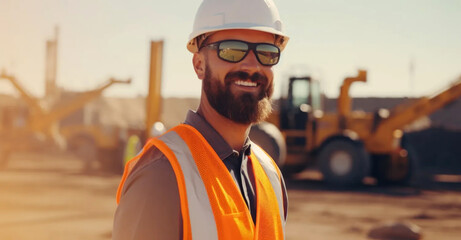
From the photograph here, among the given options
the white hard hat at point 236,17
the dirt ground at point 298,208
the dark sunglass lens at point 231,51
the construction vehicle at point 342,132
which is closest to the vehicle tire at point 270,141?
the construction vehicle at point 342,132

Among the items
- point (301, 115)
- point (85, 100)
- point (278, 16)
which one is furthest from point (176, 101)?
point (278, 16)

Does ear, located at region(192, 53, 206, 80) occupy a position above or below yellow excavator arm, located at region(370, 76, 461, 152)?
above

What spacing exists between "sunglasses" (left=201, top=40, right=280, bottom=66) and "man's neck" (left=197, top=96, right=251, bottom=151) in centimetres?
17

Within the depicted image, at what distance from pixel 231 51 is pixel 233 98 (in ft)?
0.49

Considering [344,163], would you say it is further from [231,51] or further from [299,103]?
[231,51]

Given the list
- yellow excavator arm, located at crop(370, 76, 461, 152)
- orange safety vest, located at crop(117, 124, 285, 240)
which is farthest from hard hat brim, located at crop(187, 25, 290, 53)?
yellow excavator arm, located at crop(370, 76, 461, 152)

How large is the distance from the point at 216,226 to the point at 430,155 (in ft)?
90.1

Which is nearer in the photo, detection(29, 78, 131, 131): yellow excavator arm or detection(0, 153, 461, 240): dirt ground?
detection(0, 153, 461, 240): dirt ground

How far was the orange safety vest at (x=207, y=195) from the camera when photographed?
156 centimetres

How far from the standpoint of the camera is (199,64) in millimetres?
1976

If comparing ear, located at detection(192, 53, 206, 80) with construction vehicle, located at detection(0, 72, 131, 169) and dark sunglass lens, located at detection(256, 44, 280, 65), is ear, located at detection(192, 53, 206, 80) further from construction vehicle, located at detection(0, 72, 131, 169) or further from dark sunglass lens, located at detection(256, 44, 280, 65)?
construction vehicle, located at detection(0, 72, 131, 169)

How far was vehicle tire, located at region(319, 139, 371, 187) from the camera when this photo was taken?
50.3 ft

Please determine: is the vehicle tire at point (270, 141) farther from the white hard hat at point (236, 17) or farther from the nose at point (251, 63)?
the nose at point (251, 63)

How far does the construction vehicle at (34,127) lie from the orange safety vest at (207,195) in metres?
19.6
